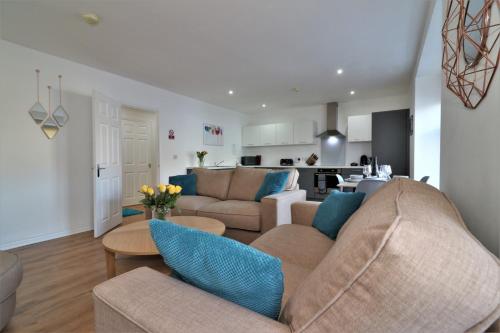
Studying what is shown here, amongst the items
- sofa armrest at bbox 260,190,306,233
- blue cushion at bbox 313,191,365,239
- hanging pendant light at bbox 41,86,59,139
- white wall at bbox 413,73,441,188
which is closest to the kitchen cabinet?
white wall at bbox 413,73,441,188

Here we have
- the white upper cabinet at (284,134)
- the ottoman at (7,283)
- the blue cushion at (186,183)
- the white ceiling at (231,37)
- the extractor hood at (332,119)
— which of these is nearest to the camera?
the ottoman at (7,283)

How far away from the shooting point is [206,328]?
0.59 metres

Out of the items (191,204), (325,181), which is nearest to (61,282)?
(191,204)

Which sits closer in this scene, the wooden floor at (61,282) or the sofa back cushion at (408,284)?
the sofa back cushion at (408,284)

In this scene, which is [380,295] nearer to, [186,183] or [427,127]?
[186,183]

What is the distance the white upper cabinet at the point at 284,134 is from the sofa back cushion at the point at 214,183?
3430 millimetres

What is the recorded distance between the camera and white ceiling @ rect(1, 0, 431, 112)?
2.31 m

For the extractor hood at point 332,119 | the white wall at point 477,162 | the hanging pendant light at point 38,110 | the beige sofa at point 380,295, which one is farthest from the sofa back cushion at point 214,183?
the extractor hood at point 332,119

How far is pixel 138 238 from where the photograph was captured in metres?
1.82

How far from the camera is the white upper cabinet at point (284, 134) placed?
21.8 ft

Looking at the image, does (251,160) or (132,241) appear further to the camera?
(251,160)

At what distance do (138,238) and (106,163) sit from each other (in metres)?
2.19

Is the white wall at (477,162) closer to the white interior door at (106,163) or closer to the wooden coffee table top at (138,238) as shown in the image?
the wooden coffee table top at (138,238)

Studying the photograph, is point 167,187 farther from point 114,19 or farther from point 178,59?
point 178,59
